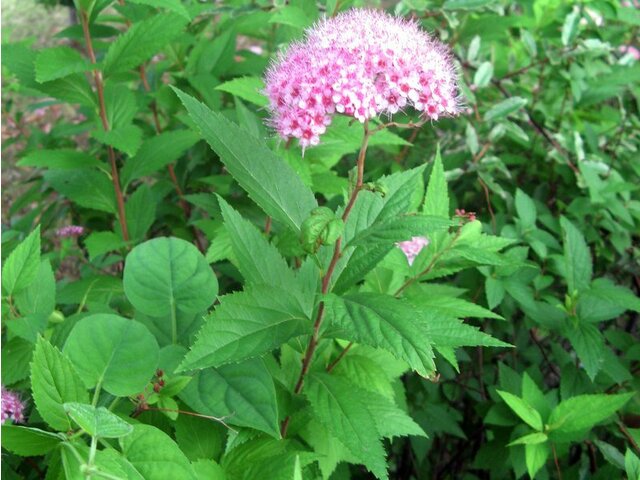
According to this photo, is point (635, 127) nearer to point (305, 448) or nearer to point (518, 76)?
point (518, 76)

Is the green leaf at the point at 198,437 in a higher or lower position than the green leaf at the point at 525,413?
higher

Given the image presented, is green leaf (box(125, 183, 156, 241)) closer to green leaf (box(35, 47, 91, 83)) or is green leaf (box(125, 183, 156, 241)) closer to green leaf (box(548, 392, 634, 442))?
green leaf (box(35, 47, 91, 83))

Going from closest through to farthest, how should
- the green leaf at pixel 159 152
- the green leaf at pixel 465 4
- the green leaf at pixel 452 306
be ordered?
the green leaf at pixel 452 306 → the green leaf at pixel 159 152 → the green leaf at pixel 465 4

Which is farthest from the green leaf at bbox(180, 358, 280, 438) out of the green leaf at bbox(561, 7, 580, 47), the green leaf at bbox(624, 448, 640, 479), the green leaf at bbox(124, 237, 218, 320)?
the green leaf at bbox(561, 7, 580, 47)

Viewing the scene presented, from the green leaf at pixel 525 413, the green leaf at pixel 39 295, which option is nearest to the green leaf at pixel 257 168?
the green leaf at pixel 39 295

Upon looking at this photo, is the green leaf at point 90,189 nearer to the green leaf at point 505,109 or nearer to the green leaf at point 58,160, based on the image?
the green leaf at point 58,160

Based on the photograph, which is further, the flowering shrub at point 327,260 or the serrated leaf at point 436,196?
the serrated leaf at point 436,196

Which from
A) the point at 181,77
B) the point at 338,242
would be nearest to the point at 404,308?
the point at 338,242
